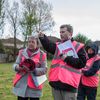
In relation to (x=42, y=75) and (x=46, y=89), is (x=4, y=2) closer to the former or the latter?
(x=46, y=89)

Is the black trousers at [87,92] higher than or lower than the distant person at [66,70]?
lower

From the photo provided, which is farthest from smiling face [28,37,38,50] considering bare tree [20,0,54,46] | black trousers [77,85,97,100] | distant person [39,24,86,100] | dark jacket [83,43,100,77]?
bare tree [20,0,54,46]

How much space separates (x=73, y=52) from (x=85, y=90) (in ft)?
8.17

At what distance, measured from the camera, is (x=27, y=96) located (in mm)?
7320

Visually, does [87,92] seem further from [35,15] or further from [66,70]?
[35,15]

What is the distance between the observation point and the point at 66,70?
6438 millimetres

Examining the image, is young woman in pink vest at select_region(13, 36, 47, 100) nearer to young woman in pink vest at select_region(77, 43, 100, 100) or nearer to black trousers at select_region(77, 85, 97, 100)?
young woman in pink vest at select_region(77, 43, 100, 100)

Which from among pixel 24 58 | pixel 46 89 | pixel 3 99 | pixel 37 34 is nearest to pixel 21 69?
pixel 24 58

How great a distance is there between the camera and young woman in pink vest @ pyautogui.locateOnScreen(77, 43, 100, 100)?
859cm

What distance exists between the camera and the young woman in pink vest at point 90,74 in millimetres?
8586

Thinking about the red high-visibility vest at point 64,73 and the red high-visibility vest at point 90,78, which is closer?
the red high-visibility vest at point 64,73

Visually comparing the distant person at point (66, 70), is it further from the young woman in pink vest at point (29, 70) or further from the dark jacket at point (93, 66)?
the dark jacket at point (93, 66)

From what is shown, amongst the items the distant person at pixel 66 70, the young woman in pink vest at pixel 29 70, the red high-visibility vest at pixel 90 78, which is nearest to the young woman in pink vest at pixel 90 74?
the red high-visibility vest at pixel 90 78

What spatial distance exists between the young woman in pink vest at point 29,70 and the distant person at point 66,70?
2.71 ft
